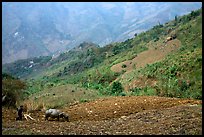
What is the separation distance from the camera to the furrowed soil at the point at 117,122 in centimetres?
780

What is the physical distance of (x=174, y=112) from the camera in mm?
9539

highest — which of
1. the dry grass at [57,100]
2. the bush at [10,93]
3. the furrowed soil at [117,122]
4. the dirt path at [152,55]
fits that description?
the dirt path at [152,55]

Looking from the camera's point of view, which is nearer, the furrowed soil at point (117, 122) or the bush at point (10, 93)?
the furrowed soil at point (117, 122)

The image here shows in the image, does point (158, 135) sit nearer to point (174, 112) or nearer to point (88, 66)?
point (174, 112)

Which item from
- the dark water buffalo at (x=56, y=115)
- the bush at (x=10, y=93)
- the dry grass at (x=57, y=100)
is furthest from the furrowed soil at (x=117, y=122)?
the bush at (x=10, y=93)

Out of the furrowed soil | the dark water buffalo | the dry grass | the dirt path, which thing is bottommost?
the furrowed soil

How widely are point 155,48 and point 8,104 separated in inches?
1005

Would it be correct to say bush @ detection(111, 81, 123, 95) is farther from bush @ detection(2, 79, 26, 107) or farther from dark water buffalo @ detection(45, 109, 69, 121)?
dark water buffalo @ detection(45, 109, 69, 121)

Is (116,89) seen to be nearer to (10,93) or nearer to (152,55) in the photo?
(10,93)

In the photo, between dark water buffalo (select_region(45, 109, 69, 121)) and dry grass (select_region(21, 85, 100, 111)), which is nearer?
dark water buffalo (select_region(45, 109, 69, 121))

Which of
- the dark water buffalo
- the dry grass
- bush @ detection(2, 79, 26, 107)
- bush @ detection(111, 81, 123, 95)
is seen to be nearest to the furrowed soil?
the dark water buffalo

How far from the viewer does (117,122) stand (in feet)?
29.9

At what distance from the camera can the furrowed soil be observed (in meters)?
7.80

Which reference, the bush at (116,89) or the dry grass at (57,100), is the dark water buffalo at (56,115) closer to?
the dry grass at (57,100)
